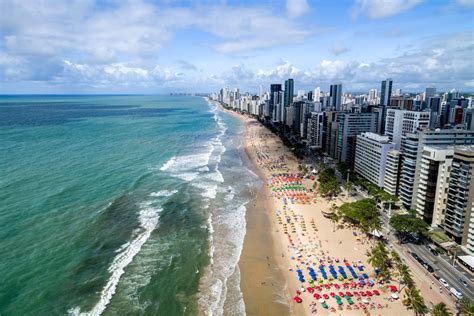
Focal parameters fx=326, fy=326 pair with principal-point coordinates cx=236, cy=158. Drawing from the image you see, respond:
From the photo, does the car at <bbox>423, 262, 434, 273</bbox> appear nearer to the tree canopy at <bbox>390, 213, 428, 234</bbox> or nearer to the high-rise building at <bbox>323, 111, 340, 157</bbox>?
the tree canopy at <bbox>390, 213, 428, 234</bbox>

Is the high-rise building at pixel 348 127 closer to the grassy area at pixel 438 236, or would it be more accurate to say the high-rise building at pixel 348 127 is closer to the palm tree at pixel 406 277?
the grassy area at pixel 438 236

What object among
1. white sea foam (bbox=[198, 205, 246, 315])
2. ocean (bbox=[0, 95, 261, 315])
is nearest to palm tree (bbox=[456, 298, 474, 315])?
ocean (bbox=[0, 95, 261, 315])

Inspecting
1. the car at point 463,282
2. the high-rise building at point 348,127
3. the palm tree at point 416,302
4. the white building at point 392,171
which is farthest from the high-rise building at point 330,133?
the palm tree at point 416,302

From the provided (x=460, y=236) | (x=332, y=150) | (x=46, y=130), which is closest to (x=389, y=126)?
(x=332, y=150)

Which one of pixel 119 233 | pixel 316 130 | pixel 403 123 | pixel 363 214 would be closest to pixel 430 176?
pixel 363 214

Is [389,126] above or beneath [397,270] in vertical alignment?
above

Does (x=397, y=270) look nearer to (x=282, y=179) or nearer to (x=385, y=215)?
(x=385, y=215)
